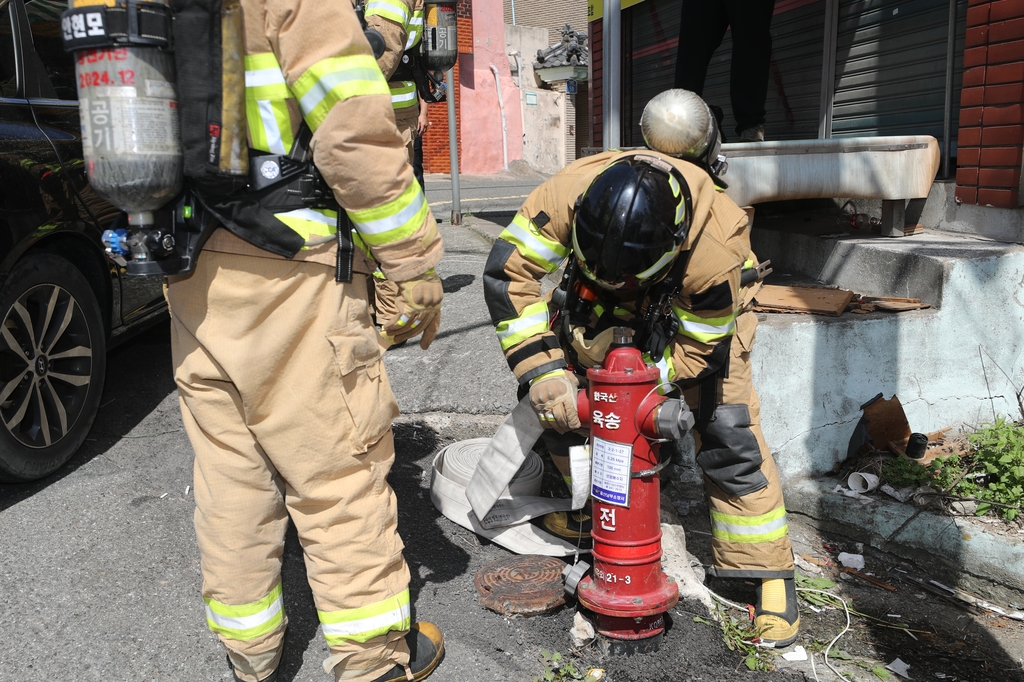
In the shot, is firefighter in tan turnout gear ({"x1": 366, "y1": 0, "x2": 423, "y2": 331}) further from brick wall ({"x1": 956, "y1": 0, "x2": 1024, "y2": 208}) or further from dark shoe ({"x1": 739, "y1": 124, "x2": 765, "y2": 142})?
brick wall ({"x1": 956, "y1": 0, "x2": 1024, "y2": 208})

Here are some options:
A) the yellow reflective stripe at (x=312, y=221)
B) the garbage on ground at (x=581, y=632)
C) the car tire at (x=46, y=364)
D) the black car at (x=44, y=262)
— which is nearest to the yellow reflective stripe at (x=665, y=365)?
the garbage on ground at (x=581, y=632)

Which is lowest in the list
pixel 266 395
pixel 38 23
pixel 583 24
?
pixel 266 395

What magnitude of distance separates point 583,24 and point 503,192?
20.7 meters

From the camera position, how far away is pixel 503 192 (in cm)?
1443

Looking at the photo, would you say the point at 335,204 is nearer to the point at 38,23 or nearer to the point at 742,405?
the point at 742,405

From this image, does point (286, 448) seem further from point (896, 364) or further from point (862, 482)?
point (896, 364)

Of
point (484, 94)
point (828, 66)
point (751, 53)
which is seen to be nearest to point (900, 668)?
point (751, 53)

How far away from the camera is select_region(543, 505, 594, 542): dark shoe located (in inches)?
121

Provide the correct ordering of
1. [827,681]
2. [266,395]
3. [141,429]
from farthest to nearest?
[141,429]
[827,681]
[266,395]

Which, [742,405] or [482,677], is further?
[742,405]

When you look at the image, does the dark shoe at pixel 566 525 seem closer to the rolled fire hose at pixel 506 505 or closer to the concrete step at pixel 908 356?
the rolled fire hose at pixel 506 505

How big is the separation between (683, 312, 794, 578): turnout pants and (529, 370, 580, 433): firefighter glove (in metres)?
0.47

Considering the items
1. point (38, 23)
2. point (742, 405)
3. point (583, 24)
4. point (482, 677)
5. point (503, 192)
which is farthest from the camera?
point (583, 24)

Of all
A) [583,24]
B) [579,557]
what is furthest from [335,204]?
[583,24]
